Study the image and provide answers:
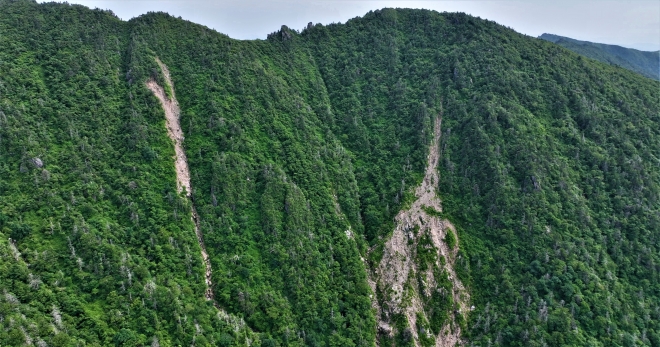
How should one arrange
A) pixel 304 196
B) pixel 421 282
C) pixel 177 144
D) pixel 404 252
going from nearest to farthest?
pixel 421 282 < pixel 404 252 < pixel 304 196 < pixel 177 144

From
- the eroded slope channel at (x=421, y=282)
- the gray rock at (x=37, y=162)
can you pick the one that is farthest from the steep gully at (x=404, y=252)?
the gray rock at (x=37, y=162)

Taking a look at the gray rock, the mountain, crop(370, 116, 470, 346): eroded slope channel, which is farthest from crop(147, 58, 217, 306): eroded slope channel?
crop(370, 116, 470, 346): eroded slope channel

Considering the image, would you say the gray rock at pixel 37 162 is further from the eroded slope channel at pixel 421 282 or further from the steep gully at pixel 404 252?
the eroded slope channel at pixel 421 282

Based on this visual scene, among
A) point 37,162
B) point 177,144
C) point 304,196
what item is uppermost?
point 37,162

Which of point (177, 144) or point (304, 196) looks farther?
point (177, 144)

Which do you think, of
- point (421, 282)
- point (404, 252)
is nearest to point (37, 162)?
point (404, 252)

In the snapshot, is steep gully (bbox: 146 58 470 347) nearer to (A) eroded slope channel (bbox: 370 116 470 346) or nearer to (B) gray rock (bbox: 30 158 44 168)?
(A) eroded slope channel (bbox: 370 116 470 346)

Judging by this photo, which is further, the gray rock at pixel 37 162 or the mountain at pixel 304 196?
the gray rock at pixel 37 162

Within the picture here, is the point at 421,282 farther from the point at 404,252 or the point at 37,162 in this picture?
the point at 37,162
